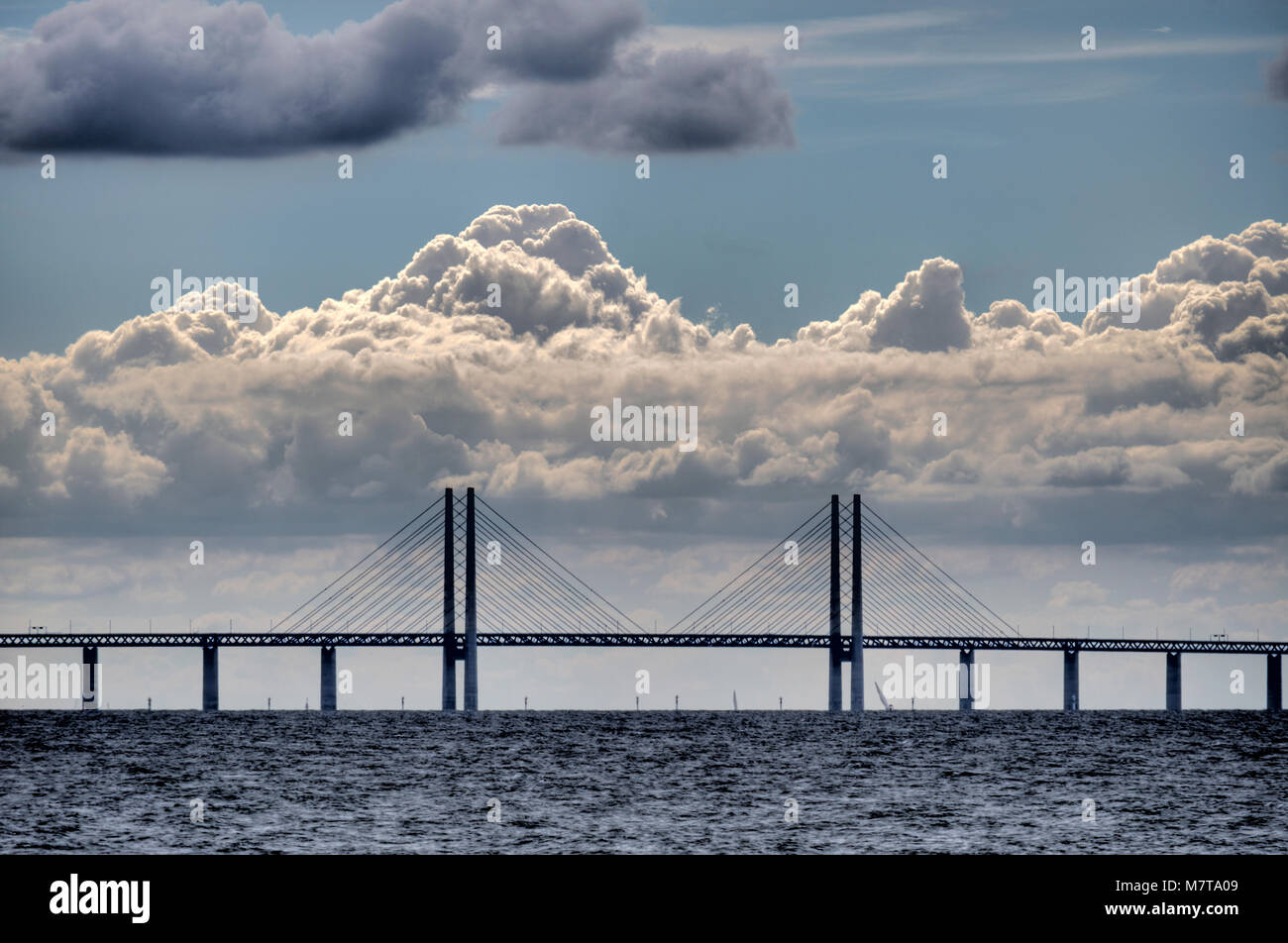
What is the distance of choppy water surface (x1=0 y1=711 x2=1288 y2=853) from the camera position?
175 ft

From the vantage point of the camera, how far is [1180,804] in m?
69.9

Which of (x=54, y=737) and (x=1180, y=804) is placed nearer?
(x=1180, y=804)

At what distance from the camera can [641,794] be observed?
72.0m

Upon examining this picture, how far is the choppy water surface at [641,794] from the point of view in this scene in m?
53.3

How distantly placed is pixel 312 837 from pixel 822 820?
18.1m
